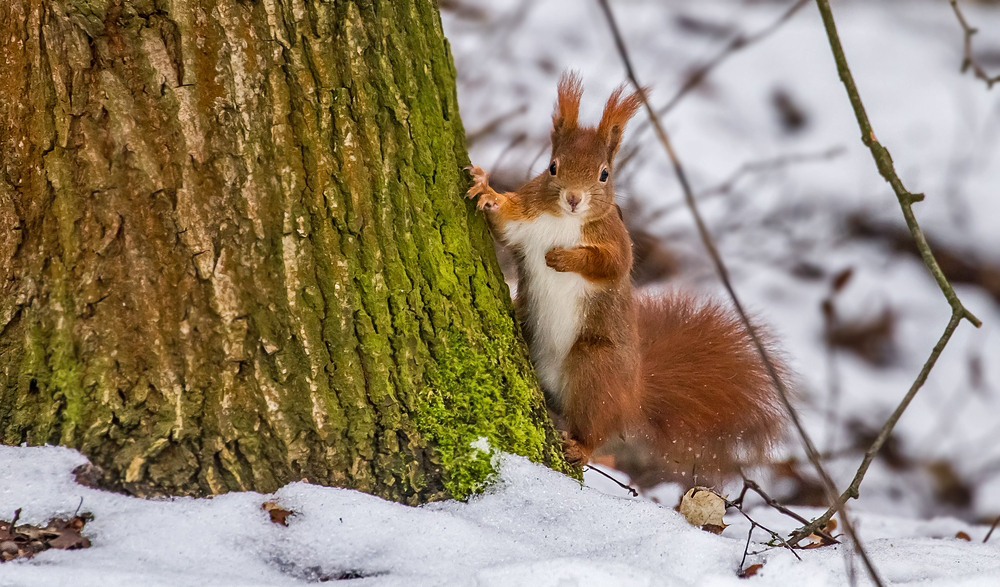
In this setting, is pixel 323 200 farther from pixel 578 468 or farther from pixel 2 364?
pixel 578 468

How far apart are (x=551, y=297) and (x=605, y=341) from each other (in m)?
0.15

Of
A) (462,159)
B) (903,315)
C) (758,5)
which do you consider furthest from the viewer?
(758,5)

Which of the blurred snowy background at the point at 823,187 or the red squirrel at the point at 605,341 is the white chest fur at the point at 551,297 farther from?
the blurred snowy background at the point at 823,187

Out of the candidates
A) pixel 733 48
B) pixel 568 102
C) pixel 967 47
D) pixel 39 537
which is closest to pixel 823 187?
pixel 733 48

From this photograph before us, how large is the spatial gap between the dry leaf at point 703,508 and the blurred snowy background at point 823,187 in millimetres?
1502

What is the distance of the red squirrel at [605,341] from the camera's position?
192 centimetres

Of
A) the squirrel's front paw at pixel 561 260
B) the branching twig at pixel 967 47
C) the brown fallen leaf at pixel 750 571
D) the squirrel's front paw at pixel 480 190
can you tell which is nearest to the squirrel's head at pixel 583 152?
the squirrel's front paw at pixel 561 260

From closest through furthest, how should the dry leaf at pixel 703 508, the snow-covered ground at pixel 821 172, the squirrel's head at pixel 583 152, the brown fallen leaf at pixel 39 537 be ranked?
1. the brown fallen leaf at pixel 39 537
2. the dry leaf at pixel 703 508
3. the squirrel's head at pixel 583 152
4. the snow-covered ground at pixel 821 172

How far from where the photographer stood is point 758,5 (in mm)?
4762

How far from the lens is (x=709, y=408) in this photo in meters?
2.06

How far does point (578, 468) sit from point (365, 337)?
0.55 metres

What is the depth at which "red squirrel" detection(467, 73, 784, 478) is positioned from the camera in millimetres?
1917

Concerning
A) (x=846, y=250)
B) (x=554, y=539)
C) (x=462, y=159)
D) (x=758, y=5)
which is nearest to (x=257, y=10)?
(x=462, y=159)

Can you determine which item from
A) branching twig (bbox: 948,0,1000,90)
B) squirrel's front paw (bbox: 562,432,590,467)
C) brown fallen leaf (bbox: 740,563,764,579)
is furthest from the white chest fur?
branching twig (bbox: 948,0,1000,90)
